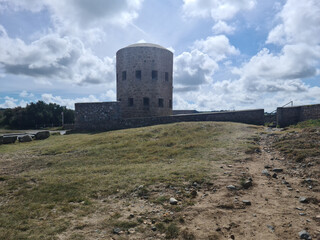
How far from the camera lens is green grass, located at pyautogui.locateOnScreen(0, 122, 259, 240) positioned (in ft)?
12.6

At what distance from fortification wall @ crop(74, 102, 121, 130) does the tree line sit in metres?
29.3

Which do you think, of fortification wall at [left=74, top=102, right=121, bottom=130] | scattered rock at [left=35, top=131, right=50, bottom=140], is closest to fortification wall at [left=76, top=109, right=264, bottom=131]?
fortification wall at [left=74, top=102, right=121, bottom=130]

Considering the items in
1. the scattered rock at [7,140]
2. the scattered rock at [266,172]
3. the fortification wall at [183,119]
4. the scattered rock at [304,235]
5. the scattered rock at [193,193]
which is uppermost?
the fortification wall at [183,119]

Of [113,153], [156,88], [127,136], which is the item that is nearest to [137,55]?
[156,88]

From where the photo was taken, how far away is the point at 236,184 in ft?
16.3

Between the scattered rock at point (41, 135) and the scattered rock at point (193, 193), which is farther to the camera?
the scattered rock at point (41, 135)

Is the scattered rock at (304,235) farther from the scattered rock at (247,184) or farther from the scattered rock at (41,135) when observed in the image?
the scattered rock at (41,135)

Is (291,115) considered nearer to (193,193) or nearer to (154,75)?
(193,193)

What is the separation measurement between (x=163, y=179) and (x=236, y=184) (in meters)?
1.72

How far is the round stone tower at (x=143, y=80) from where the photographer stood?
77.0ft

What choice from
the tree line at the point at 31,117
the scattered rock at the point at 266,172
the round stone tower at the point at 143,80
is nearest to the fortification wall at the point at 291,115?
the scattered rock at the point at 266,172

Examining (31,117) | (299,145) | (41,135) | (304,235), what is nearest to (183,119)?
(299,145)

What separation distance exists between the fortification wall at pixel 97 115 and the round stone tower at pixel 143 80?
15.6ft

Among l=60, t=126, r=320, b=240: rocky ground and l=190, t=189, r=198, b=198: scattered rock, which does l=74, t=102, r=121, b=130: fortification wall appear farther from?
l=190, t=189, r=198, b=198: scattered rock
